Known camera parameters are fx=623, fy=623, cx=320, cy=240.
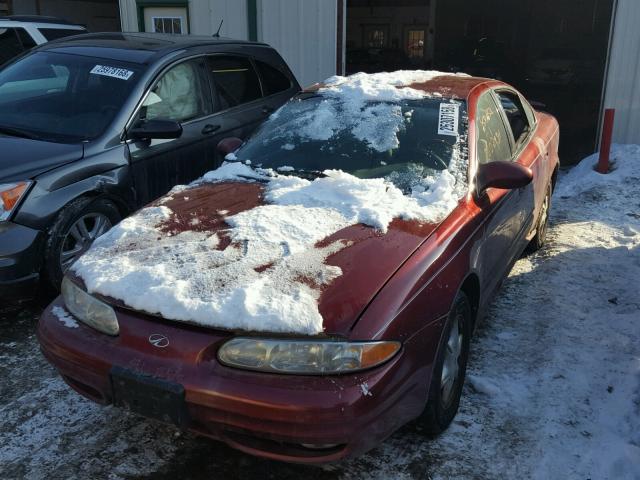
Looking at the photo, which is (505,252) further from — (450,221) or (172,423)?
(172,423)

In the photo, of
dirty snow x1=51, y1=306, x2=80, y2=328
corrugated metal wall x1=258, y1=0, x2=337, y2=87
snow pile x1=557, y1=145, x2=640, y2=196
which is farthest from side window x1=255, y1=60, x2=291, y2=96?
dirty snow x1=51, y1=306, x2=80, y2=328

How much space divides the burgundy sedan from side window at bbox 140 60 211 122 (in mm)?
1253

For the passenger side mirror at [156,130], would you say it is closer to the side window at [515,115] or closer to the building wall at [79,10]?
the side window at [515,115]

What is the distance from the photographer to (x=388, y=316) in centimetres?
236

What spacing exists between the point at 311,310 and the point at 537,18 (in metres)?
25.5

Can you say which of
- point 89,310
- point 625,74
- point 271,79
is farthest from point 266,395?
point 625,74

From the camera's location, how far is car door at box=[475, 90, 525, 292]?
3355 millimetres

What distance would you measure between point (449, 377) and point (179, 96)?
3252mm

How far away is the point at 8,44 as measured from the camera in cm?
830

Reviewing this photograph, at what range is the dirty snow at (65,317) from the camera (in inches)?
106

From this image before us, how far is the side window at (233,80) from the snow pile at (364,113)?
1.45 metres

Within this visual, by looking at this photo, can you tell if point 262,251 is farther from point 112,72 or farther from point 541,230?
point 541,230

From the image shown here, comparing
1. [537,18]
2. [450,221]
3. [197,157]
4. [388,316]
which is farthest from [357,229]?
[537,18]

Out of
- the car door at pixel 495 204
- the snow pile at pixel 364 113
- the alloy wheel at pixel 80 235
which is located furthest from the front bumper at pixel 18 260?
the car door at pixel 495 204
